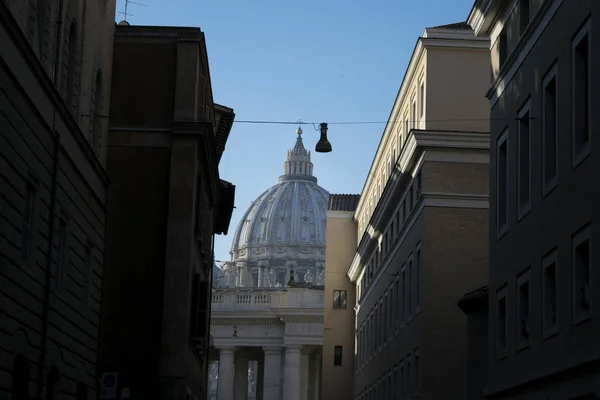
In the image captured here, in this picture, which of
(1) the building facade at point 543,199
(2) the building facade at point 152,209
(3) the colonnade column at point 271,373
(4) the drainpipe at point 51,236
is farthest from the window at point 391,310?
(3) the colonnade column at point 271,373

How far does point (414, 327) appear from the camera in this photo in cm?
4094

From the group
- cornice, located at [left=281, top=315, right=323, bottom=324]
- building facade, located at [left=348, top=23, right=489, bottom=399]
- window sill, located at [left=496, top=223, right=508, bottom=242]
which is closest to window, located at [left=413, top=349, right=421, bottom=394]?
building facade, located at [left=348, top=23, right=489, bottom=399]

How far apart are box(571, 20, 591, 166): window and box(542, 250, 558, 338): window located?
92.1 inches

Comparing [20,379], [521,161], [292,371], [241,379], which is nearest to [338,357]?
[292,371]

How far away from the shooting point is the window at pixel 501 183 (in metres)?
26.3

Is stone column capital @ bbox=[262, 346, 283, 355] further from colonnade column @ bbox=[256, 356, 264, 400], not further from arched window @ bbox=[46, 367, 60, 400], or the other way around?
arched window @ bbox=[46, 367, 60, 400]

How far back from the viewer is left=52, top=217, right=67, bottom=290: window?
22.8 m

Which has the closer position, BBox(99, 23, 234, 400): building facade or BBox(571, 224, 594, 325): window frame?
BBox(571, 224, 594, 325): window frame

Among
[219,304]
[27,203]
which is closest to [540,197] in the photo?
[27,203]

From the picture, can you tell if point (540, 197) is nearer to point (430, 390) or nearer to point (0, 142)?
point (0, 142)

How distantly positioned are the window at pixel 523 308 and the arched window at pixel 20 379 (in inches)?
350

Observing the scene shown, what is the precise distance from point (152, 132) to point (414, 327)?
1421cm

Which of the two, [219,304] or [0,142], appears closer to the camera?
[0,142]

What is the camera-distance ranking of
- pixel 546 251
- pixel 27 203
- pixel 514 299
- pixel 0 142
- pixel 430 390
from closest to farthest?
pixel 0 142
pixel 27 203
pixel 546 251
pixel 514 299
pixel 430 390
